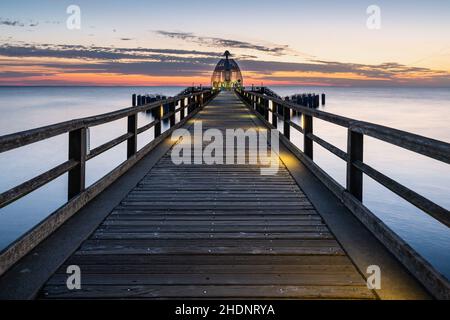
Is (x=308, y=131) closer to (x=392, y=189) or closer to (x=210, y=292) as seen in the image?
(x=392, y=189)

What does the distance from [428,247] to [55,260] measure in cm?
855

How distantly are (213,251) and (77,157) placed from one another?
224 cm

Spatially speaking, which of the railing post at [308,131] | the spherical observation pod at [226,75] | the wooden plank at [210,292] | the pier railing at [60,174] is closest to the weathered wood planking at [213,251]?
the wooden plank at [210,292]

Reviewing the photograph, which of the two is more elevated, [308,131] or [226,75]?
[226,75]

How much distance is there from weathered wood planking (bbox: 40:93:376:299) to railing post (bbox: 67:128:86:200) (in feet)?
1.79

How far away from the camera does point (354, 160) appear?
550 cm

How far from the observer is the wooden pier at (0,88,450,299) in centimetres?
339

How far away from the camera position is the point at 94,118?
6020mm

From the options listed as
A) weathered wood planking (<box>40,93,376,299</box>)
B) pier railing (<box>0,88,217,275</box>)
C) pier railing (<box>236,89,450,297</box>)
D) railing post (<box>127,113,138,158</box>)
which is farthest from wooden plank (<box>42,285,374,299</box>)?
railing post (<box>127,113,138,158</box>)

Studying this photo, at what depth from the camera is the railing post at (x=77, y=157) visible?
5426mm

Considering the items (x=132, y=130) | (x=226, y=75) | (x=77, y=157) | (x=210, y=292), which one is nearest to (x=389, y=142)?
(x=210, y=292)

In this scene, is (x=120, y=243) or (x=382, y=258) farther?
(x=120, y=243)
